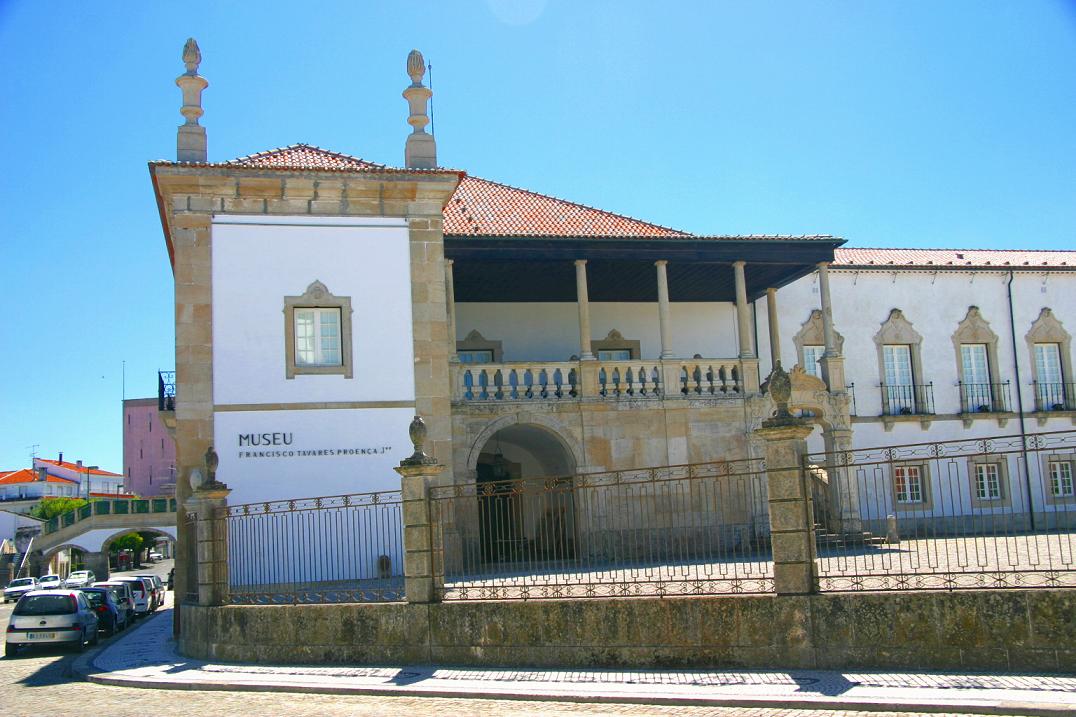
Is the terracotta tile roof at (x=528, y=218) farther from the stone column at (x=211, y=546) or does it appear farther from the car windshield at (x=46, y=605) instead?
the car windshield at (x=46, y=605)

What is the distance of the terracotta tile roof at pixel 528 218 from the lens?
840 inches

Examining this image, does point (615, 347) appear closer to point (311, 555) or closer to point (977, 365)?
point (977, 365)

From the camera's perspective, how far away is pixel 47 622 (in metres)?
18.0

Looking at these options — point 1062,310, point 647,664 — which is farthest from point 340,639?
point 1062,310

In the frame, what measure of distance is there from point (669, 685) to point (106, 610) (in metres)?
16.0

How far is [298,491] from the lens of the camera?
57.5ft

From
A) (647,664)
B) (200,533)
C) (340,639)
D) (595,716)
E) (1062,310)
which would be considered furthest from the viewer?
(1062,310)

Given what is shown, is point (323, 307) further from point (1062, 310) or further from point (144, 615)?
point (1062, 310)

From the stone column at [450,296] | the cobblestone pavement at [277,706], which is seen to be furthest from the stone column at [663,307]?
the cobblestone pavement at [277,706]

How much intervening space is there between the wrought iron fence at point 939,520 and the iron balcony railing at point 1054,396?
3.00 ft

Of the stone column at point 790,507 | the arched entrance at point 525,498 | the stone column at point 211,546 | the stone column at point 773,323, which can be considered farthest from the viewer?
the stone column at point 773,323

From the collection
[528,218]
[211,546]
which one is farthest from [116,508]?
[211,546]

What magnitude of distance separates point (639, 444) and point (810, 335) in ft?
26.0

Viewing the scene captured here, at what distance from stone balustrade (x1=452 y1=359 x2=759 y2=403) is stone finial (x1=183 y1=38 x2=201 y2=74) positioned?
7.19m
